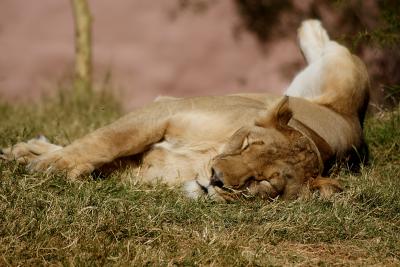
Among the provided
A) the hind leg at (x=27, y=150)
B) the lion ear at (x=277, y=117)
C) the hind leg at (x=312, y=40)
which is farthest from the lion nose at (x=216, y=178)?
the hind leg at (x=312, y=40)

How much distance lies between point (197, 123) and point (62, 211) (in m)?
1.17

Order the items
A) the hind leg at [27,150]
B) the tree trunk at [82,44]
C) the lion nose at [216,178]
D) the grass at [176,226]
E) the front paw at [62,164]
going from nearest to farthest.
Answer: the grass at [176,226]
the lion nose at [216,178]
the front paw at [62,164]
the hind leg at [27,150]
the tree trunk at [82,44]

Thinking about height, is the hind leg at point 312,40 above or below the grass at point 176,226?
below

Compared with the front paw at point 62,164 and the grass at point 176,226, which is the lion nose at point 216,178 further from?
the front paw at point 62,164

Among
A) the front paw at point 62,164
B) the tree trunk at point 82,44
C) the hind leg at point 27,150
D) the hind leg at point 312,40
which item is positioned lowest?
the tree trunk at point 82,44

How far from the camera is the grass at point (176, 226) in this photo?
10.6 feet

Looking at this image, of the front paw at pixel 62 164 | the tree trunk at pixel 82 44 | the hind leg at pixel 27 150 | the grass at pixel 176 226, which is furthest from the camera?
the tree trunk at pixel 82 44

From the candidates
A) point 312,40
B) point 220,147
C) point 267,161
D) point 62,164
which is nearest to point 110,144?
point 62,164

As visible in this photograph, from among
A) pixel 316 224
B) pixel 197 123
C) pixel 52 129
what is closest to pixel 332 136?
pixel 197 123

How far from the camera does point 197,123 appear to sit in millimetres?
4512

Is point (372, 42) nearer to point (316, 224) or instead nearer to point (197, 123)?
point (197, 123)

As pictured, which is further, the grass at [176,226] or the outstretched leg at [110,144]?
the outstretched leg at [110,144]

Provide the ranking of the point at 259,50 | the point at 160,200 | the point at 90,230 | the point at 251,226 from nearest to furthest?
1. the point at 90,230
2. the point at 251,226
3. the point at 160,200
4. the point at 259,50

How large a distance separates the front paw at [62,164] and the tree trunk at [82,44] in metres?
3.76
